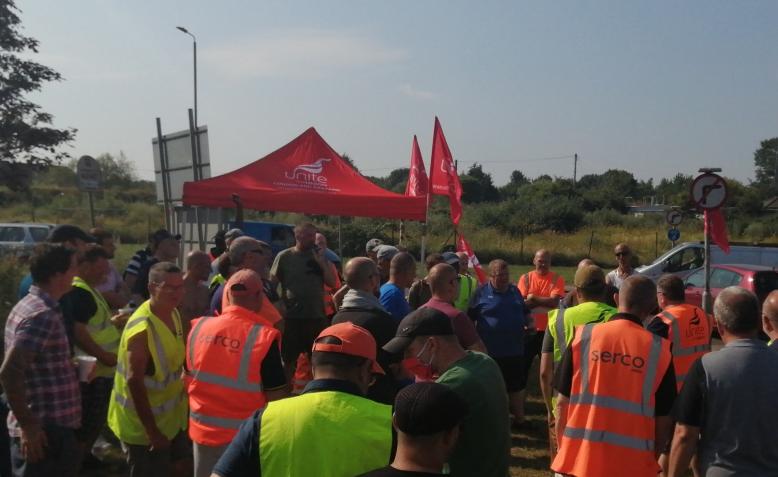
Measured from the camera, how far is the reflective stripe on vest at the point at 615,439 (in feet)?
11.6

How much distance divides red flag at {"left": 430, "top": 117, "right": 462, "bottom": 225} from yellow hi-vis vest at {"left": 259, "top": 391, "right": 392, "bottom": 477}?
838 centimetres

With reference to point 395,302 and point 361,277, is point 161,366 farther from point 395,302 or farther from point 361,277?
point 395,302

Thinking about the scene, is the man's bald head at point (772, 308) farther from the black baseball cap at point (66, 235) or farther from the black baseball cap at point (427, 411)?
the black baseball cap at point (66, 235)

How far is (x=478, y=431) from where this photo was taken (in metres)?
2.86

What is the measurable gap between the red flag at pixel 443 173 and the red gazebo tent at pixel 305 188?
2.21 ft

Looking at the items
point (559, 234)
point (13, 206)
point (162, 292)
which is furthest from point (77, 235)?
point (13, 206)

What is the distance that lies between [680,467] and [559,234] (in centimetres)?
3921

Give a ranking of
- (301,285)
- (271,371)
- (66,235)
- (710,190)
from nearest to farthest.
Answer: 1. (271,371)
2. (66,235)
3. (301,285)
4. (710,190)

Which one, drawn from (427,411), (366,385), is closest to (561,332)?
(366,385)

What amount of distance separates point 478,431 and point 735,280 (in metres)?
12.6

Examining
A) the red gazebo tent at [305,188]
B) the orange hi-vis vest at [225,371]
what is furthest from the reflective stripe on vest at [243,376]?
the red gazebo tent at [305,188]

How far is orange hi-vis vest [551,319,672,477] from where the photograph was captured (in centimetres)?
356

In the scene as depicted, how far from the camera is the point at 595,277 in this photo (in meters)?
4.66

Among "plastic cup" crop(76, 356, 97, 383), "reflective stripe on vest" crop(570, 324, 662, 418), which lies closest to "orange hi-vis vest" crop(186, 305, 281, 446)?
"plastic cup" crop(76, 356, 97, 383)
